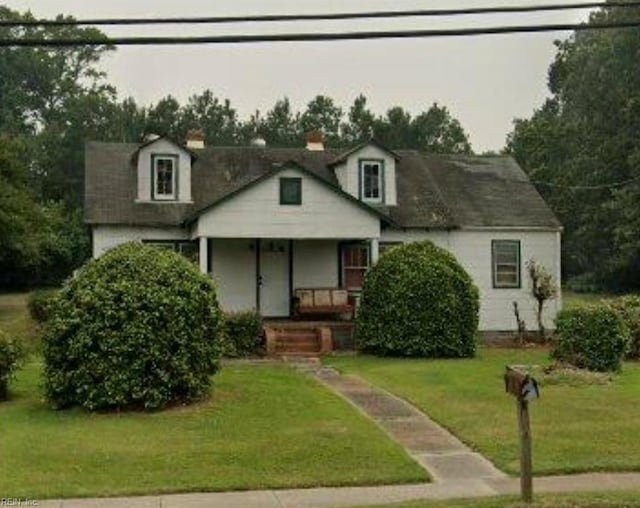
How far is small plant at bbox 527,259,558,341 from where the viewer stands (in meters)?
26.6

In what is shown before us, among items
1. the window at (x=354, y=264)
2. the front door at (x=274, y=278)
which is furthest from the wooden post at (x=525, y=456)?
the window at (x=354, y=264)

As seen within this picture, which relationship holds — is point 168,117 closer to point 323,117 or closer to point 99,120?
point 99,120

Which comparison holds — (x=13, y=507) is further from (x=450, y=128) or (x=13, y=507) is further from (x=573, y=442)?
(x=450, y=128)

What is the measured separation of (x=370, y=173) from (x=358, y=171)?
43 centimetres

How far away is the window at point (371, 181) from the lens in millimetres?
28609

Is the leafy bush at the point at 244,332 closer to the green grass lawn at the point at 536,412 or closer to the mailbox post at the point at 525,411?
the green grass lawn at the point at 536,412

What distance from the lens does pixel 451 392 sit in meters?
15.7

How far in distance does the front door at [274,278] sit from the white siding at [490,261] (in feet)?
10.9

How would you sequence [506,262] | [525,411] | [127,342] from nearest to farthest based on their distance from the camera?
[525,411] < [127,342] < [506,262]

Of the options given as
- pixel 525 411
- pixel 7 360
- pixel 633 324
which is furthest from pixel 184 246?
pixel 525 411

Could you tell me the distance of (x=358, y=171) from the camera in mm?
28625

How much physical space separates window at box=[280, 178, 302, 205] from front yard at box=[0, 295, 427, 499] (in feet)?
35.8

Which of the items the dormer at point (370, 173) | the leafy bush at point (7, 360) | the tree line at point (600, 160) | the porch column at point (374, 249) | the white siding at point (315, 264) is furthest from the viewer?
the tree line at point (600, 160)

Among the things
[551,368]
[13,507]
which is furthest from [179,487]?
[551,368]
